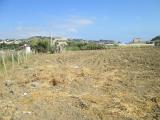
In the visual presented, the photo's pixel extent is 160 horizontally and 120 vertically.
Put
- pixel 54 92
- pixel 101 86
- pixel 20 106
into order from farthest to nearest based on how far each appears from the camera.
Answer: pixel 101 86 → pixel 54 92 → pixel 20 106

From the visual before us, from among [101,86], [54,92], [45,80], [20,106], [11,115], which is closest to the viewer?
[11,115]

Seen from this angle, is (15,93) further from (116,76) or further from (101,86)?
(116,76)

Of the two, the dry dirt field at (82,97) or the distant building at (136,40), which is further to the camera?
the distant building at (136,40)

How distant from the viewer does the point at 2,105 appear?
13.1m

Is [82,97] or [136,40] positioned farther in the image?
[136,40]

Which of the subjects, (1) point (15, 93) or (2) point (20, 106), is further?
(1) point (15, 93)

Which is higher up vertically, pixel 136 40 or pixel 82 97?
pixel 136 40

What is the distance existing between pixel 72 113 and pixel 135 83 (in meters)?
5.94

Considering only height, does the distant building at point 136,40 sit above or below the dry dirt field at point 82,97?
above

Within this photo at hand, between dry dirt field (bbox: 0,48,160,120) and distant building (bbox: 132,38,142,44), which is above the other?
distant building (bbox: 132,38,142,44)

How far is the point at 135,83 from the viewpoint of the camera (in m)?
16.9

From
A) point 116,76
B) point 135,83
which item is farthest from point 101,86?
point 116,76

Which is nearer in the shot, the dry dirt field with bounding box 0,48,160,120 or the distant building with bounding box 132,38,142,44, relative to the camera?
the dry dirt field with bounding box 0,48,160,120

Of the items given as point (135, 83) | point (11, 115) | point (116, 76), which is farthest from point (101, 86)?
point (11, 115)
